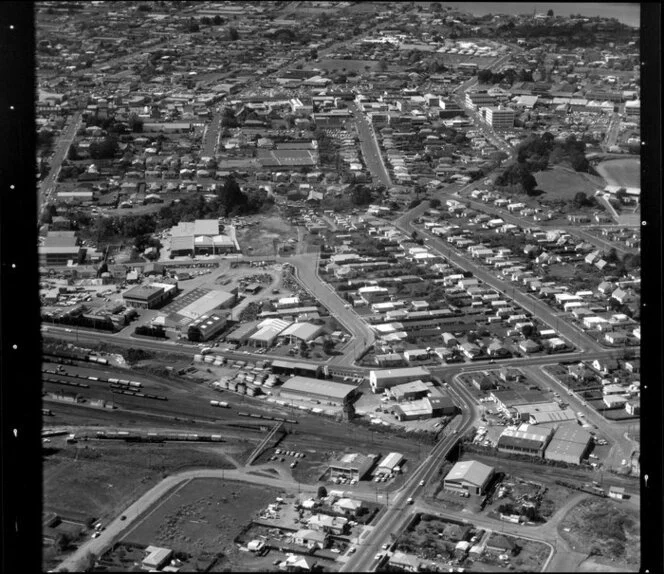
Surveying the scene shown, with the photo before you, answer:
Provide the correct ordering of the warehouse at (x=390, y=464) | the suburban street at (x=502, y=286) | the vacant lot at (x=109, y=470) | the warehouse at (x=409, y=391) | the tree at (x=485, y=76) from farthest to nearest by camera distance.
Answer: the tree at (x=485, y=76) → the suburban street at (x=502, y=286) → the warehouse at (x=409, y=391) → the warehouse at (x=390, y=464) → the vacant lot at (x=109, y=470)

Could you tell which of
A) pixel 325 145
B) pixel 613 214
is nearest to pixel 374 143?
pixel 325 145

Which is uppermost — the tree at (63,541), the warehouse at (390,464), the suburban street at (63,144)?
the suburban street at (63,144)

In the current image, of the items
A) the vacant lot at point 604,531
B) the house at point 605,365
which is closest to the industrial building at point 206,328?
the house at point 605,365

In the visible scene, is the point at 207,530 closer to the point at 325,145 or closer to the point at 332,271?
the point at 332,271

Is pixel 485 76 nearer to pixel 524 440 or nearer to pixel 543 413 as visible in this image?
pixel 543 413

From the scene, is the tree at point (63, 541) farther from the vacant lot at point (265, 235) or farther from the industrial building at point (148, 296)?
the vacant lot at point (265, 235)

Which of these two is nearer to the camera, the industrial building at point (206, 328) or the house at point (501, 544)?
the house at point (501, 544)
